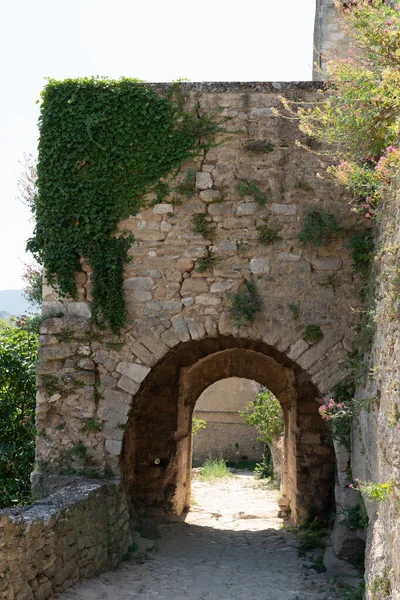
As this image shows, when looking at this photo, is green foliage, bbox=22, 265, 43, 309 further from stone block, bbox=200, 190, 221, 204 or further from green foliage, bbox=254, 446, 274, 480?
green foliage, bbox=254, 446, 274, 480

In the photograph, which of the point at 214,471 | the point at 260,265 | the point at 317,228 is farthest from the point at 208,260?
the point at 214,471

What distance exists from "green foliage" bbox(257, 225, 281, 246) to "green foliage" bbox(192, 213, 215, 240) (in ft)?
1.52

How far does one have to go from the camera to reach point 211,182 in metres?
6.80

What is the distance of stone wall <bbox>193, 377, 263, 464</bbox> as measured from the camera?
64.2 ft

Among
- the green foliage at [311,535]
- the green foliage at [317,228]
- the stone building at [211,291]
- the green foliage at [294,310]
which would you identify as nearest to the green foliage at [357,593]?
the stone building at [211,291]

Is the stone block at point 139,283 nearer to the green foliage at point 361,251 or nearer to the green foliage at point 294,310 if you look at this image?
the green foliage at point 294,310

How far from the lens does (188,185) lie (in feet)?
22.3

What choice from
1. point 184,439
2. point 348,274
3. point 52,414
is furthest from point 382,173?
point 184,439

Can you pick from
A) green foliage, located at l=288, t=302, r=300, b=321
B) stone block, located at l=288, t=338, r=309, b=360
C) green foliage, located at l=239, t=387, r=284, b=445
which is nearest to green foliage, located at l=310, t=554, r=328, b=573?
stone block, located at l=288, t=338, r=309, b=360

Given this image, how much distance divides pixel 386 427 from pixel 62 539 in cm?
260

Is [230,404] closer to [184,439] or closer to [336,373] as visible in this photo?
[184,439]

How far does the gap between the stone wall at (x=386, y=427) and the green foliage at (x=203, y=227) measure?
6.30 ft

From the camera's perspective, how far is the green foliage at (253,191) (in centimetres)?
672

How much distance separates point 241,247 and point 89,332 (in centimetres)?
169
